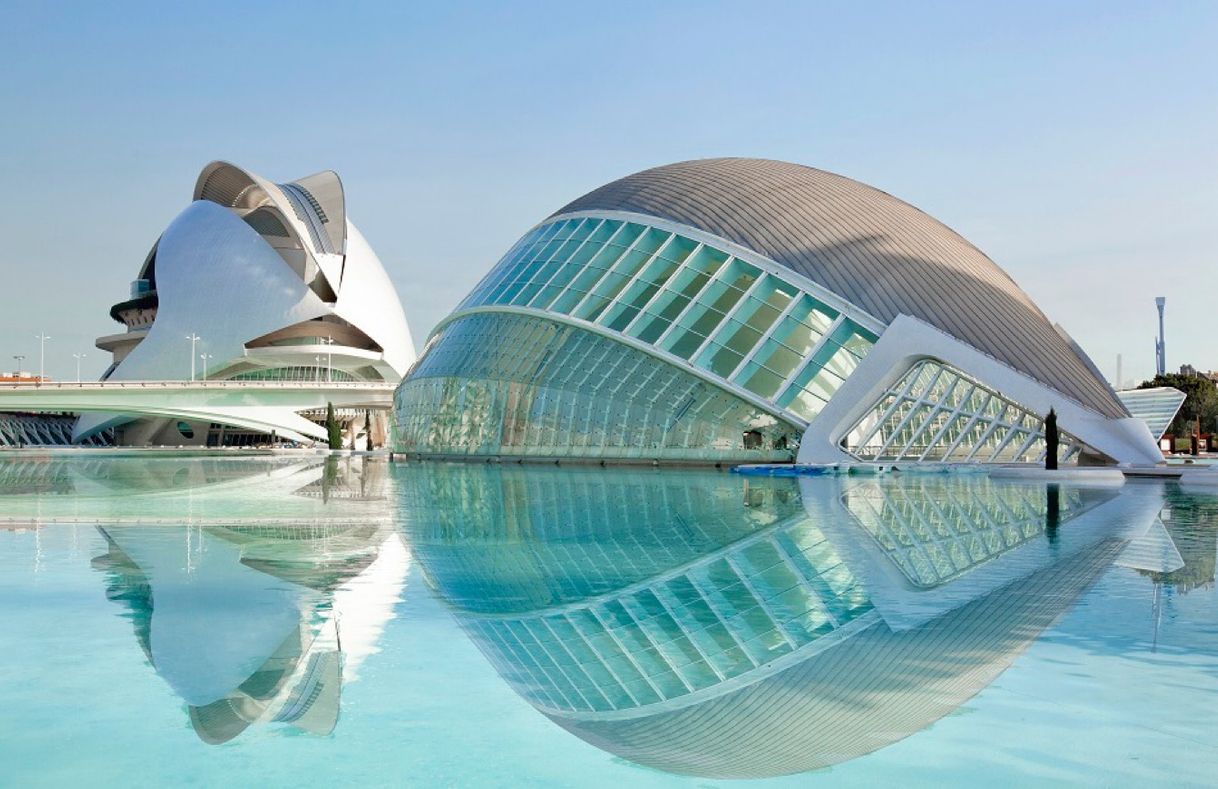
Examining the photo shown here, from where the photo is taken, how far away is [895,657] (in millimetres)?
6559

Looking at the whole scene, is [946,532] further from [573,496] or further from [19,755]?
[19,755]

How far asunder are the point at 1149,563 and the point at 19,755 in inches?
372

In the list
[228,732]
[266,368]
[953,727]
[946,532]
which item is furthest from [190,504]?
[266,368]

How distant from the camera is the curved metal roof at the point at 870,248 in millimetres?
31781

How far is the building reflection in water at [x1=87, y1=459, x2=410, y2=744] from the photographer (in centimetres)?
563

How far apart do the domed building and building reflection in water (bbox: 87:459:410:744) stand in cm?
1864

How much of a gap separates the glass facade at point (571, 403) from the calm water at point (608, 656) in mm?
18756

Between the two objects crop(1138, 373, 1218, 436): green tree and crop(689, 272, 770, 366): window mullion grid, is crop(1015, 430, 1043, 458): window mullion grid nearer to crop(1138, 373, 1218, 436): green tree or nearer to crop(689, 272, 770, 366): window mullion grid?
crop(689, 272, 770, 366): window mullion grid

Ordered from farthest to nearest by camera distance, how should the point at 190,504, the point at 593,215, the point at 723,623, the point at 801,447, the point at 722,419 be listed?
the point at 593,215 < the point at 722,419 < the point at 801,447 < the point at 190,504 < the point at 723,623

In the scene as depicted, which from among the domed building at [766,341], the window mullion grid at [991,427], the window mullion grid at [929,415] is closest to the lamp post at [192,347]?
the domed building at [766,341]

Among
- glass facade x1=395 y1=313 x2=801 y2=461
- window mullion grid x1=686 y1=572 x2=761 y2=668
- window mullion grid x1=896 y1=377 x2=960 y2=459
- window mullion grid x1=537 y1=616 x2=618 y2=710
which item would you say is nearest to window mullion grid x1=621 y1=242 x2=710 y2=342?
glass facade x1=395 y1=313 x2=801 y2=461

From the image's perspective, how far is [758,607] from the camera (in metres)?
8.42

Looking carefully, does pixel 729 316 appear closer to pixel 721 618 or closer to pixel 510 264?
pixel 510 264

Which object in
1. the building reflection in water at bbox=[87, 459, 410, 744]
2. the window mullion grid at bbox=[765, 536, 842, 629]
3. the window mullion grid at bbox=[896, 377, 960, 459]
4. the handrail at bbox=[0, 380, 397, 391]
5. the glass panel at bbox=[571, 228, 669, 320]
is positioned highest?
the glass panel at bbox=[571, 228, 669, 320]
